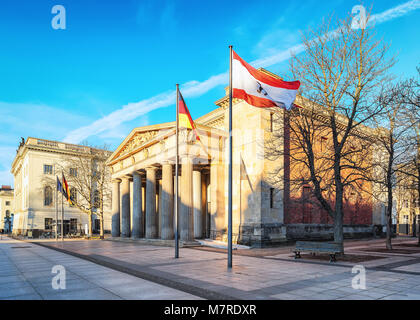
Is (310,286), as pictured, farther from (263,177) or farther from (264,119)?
(264,119)

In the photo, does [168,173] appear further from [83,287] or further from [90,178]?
[90,178]

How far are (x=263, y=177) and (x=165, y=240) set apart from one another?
10.3 m

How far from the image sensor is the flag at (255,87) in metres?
14.9

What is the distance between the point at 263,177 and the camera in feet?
93.1

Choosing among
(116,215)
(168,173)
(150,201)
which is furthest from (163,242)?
(116,215)

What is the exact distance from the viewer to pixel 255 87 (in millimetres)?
14852


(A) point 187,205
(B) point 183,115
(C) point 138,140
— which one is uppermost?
(C) point 138,140

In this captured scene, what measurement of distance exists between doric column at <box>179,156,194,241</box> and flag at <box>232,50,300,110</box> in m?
13.7

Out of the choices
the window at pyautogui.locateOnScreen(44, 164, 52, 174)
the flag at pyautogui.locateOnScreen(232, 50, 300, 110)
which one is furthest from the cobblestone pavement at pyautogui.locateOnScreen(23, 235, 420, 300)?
the window at pyautogui.locateOnScreen(44, 164, 52, 174)

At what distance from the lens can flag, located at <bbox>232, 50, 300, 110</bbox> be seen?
14.9m

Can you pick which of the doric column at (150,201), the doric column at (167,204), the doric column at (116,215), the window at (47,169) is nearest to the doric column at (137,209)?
the doric column at (150,201)

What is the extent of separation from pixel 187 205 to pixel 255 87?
15.0 m
